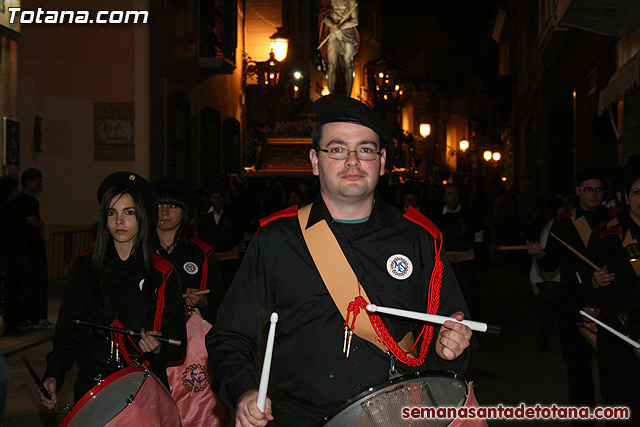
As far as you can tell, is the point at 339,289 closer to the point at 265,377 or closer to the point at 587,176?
the point at 265,377

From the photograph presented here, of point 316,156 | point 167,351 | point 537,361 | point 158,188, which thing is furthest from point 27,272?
point 316,156

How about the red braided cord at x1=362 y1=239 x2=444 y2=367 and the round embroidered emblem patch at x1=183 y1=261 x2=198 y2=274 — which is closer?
the red braided cord at x1=362 y1=239 x2=444 y2=367

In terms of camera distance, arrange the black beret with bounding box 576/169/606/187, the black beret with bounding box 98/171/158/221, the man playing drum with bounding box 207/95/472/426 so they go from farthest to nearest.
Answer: the black beret with bounding box 576/169/606/187 → the black beret with bounding box 98/171/158/221 → the man playing drum with bounding box 207/95/472/426

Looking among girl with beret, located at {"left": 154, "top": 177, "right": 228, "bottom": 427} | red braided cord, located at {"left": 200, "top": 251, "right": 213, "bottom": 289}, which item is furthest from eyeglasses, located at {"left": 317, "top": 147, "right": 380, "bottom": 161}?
red braided cord, located at {"left": 200, "top": 251, "right": 213, "bottom": 289}

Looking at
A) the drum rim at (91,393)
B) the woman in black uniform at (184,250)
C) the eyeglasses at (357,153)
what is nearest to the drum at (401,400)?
the eyeglasses at (357,153)

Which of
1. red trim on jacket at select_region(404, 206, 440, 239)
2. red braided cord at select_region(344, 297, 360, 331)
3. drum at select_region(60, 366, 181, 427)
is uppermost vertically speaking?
red trim on jacket at select_region(404, 206, 440, 239)

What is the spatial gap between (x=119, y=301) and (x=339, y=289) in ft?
5.82

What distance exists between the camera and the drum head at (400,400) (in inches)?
94.8

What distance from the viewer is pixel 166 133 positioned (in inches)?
725

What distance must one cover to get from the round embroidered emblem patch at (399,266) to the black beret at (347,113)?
46 cm

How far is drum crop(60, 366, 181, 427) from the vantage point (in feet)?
11.3

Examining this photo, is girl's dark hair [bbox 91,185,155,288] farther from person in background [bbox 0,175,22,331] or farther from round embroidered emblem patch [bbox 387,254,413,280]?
person in background [bbox 0,175,22,331]

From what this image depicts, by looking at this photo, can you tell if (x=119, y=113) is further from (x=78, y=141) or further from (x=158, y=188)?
(x=158, y=188)

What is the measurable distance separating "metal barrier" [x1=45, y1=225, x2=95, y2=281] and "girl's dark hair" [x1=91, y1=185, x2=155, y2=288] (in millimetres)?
12180
